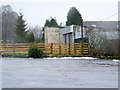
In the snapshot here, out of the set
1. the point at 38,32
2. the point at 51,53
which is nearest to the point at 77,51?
the point at 51,53

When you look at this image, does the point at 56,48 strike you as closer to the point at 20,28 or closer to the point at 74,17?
the point at 20,28

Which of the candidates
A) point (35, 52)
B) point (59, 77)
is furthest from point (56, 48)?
point (59, 77)

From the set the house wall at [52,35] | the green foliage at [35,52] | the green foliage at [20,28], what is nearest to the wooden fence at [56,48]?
the green foliage at [35,52]

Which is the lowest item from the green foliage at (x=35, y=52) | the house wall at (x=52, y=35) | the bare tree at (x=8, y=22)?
the green foliage at (x=35, y=52)

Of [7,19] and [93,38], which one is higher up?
[7,19]

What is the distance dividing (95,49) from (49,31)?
33.5 m

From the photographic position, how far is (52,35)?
76812mm

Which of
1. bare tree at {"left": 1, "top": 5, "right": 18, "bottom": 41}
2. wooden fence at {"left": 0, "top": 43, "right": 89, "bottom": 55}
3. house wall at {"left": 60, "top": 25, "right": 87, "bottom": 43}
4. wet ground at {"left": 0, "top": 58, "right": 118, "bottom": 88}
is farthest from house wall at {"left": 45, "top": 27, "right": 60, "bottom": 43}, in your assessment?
wet ground at {"left": 0, "top": 58, "right": 118, "bottom": 88}

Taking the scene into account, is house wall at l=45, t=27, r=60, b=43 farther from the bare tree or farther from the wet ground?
the wet ground

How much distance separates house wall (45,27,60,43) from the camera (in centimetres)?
7656

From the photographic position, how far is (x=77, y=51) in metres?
47.7

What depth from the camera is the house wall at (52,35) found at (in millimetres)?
76562

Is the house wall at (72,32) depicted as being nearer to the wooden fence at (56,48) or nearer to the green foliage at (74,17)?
the wooden fence at (56,48)

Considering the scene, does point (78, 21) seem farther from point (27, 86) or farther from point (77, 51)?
point (27, 86)
